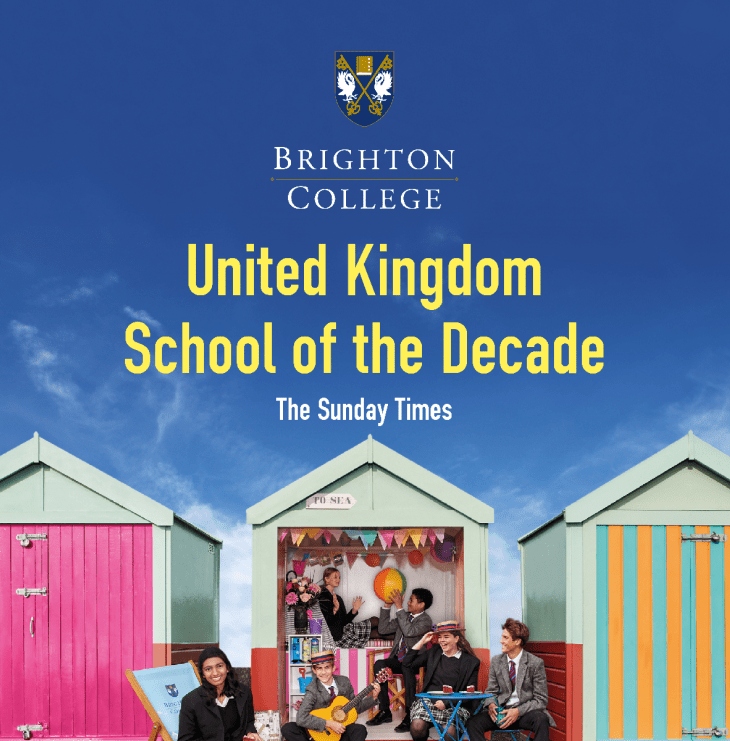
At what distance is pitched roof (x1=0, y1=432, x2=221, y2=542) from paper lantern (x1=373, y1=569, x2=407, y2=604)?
2.83m

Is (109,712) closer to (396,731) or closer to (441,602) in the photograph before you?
(396,731)

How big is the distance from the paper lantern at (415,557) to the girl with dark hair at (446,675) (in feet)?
6.07

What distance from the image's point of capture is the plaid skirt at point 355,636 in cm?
1030

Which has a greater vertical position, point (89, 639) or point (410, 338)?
point (410, 338)

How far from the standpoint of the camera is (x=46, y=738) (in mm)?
8797

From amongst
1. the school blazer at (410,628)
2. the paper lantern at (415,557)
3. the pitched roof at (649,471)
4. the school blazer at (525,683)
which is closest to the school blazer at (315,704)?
the school blazer at (525,683)

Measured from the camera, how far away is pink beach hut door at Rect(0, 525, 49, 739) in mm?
8805

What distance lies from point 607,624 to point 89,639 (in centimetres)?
502

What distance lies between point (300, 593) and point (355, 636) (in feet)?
2.74

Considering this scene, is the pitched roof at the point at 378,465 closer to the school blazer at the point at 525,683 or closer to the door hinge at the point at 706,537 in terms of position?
the school blazer at the point at 525,683

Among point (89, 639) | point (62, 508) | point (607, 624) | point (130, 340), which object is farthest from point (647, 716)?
point (130, 340)

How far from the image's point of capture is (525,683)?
8.09 m

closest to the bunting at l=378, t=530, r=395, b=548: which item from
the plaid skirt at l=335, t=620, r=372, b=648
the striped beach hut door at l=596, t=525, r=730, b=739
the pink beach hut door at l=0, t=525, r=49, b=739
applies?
the plaid skirt at l=335, t=620, r=372, b=648

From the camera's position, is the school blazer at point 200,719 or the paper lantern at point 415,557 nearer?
the school blazer at point 200,719
